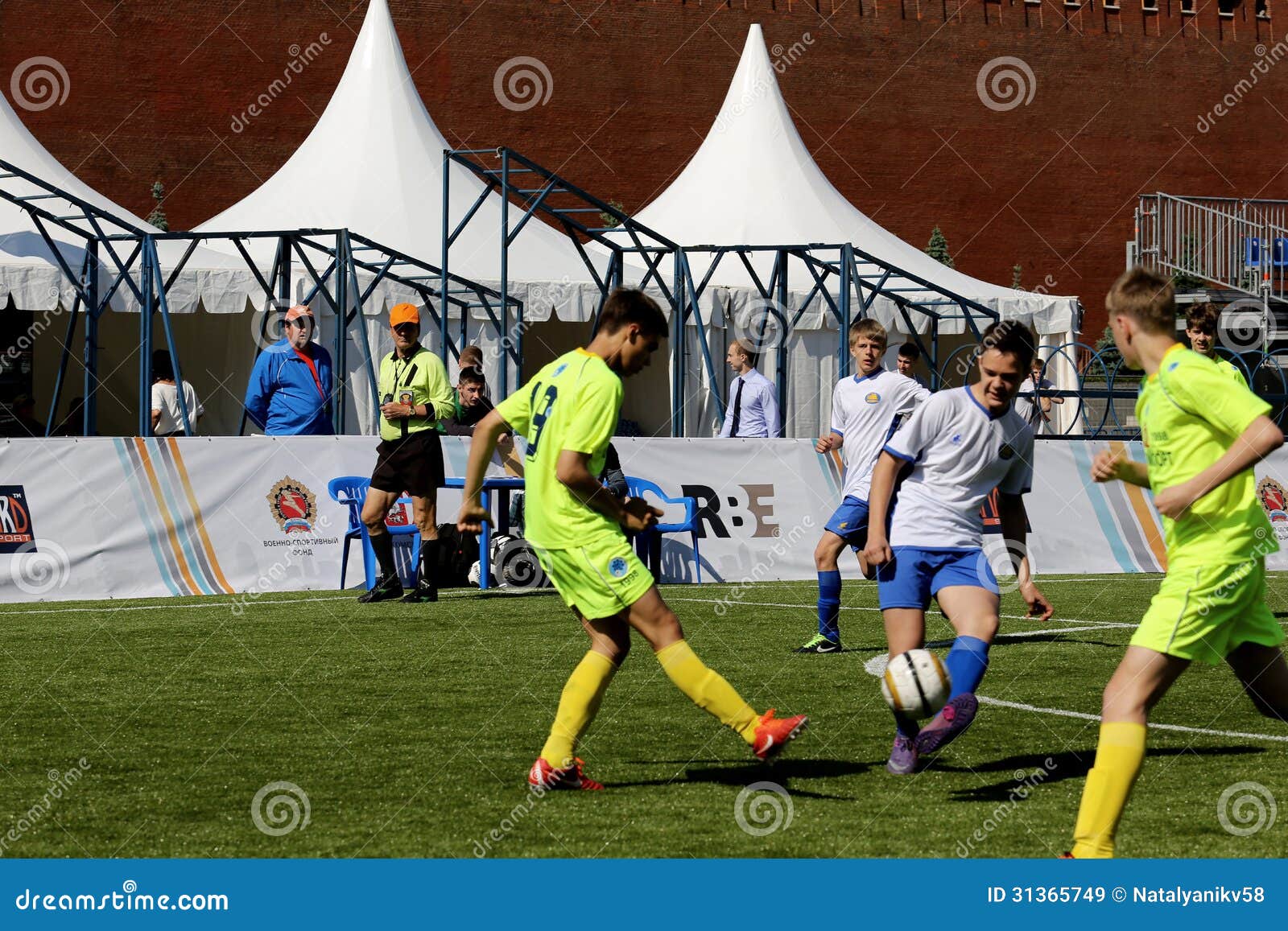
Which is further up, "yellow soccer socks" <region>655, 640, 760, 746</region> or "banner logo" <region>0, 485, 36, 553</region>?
"yellow soccer socks" <region>655, 640, 760, 746</region>

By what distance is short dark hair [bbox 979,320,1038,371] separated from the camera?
651 centimetres

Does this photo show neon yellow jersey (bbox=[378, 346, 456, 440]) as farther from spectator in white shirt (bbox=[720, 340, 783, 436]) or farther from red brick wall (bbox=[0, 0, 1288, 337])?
red brick wall (bbox=[0, 0, 1288, 337])

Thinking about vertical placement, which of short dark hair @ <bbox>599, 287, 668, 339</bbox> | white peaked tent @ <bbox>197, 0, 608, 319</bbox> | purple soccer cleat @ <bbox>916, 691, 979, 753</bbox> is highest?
white peaked tent @ <bbox>197, 0, 608, 319</bbox>

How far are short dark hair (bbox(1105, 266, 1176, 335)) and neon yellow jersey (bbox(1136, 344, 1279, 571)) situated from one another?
0.08 meters

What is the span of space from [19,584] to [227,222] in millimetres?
10278

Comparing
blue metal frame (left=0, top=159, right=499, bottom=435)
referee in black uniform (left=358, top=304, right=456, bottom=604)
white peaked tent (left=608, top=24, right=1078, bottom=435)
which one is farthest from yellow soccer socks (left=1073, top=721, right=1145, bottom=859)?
white peaked tent (left=608, top=24, right=1078, bottom=435)

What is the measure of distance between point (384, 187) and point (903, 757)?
60.2ft

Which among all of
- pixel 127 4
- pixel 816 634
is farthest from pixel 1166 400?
pixel 127 4

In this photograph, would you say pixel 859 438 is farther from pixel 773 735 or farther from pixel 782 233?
pixel 782 233

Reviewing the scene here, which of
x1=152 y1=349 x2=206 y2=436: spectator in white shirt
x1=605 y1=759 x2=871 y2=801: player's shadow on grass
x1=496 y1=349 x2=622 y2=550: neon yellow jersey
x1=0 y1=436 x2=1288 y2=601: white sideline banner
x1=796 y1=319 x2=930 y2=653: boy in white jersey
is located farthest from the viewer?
x1=152 y1=349 x2=206 y2=436: spectator in white shirt

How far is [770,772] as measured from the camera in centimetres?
673

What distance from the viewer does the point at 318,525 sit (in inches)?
584

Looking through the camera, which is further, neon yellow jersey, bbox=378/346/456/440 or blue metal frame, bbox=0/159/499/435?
blue metal frame, bbox=0/159/499/435

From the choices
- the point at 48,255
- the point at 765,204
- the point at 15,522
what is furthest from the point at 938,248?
the point at 15,522
